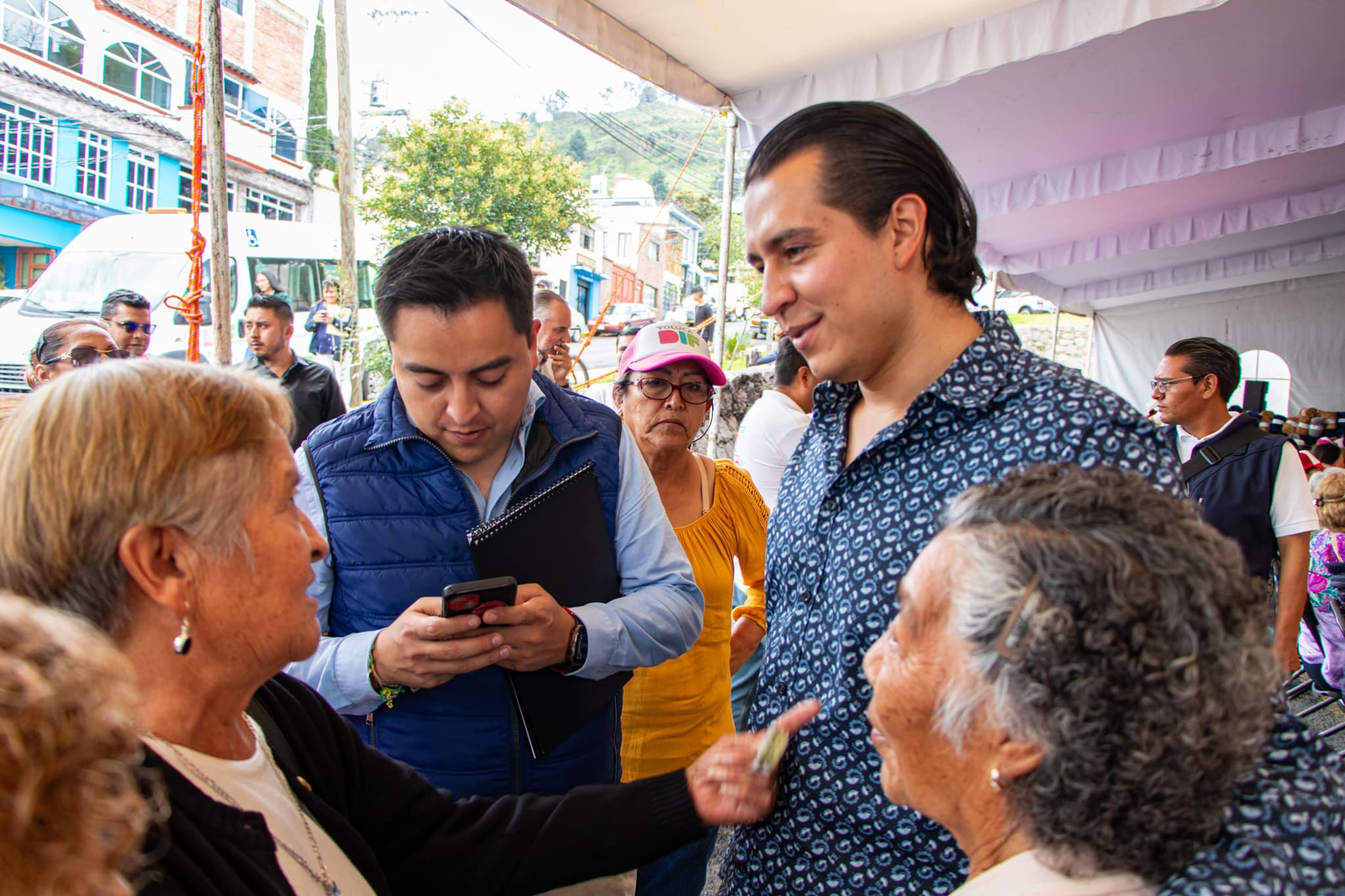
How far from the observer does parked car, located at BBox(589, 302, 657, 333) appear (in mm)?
29203

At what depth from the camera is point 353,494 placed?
184cm

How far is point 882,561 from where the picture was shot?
56.8 inches

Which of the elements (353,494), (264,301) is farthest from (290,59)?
(353,494)

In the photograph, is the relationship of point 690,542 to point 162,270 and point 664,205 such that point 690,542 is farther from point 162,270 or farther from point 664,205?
point 162,270

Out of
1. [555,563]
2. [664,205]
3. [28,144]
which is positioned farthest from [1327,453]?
[28,144]

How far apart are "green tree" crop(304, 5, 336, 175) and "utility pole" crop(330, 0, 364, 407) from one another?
2236 centimetres

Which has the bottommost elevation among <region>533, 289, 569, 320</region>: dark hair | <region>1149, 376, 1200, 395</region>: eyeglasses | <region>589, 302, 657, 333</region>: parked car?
<region>1149, 376, 1200, 395</region>: eyeglasses

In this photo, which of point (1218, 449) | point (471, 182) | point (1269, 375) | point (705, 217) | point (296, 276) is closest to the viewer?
point (1218, 449)

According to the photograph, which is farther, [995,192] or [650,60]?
[995,192]

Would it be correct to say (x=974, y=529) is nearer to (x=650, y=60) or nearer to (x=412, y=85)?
(x=650, y=60)

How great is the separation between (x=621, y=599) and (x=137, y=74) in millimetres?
30272

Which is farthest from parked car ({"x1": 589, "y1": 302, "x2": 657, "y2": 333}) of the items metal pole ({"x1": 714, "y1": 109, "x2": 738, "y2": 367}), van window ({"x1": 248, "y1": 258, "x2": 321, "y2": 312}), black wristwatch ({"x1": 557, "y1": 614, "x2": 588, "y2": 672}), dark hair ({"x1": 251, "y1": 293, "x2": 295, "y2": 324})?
black wristwatch ({"x1": 557, "y1": 614, "x2": 588, "y2": 672})

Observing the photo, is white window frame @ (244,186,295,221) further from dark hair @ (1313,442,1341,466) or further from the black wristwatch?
the black wristwatch

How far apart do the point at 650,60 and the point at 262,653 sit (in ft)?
11.5
